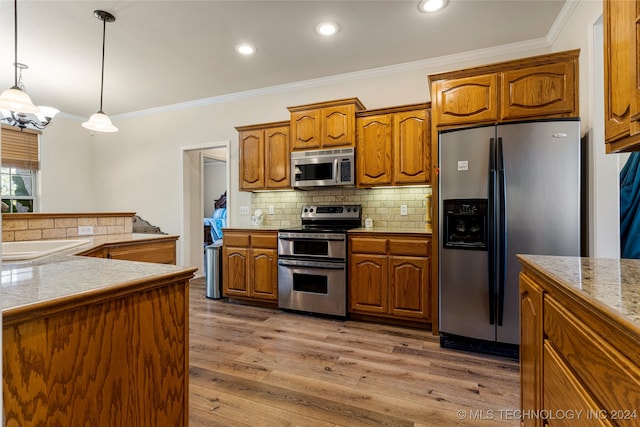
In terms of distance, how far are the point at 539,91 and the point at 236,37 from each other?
2.67 m

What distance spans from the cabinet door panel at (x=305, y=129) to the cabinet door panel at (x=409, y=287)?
1.59 metres

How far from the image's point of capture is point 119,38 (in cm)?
302

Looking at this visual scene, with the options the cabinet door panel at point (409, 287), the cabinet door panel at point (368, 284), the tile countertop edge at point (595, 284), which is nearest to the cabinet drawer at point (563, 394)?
the tile countertop edge at point (595, 284)

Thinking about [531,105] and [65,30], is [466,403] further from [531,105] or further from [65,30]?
[65,30]

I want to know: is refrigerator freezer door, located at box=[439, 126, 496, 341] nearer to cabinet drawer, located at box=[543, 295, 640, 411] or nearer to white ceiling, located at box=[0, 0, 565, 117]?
white ceiling, located at box=[0, 0, 565, 117]

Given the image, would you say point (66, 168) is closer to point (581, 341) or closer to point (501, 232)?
point (501, 232)

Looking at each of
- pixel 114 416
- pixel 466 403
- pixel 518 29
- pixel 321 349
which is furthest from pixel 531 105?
pixel 114 416

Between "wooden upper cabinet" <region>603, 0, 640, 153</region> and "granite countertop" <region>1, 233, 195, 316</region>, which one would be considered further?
"wooden upper cabinet" <region>603, 0, 640, 153</region>

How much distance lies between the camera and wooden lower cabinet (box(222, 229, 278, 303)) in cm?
351

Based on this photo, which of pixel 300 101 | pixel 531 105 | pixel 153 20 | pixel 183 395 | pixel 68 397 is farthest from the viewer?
pixel 300 101

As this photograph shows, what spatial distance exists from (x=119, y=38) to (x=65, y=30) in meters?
0.44

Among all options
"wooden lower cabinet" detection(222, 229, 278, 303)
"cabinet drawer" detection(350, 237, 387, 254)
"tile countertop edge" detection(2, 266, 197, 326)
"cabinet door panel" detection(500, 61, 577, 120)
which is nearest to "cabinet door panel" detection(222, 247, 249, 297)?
"wooden lower cabinet" detection(222, 229, 278, 303)

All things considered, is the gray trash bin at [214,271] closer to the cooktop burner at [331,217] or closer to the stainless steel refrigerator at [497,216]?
the cooktop burner at [331,217]

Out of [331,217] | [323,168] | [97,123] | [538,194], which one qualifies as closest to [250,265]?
[331,217]
